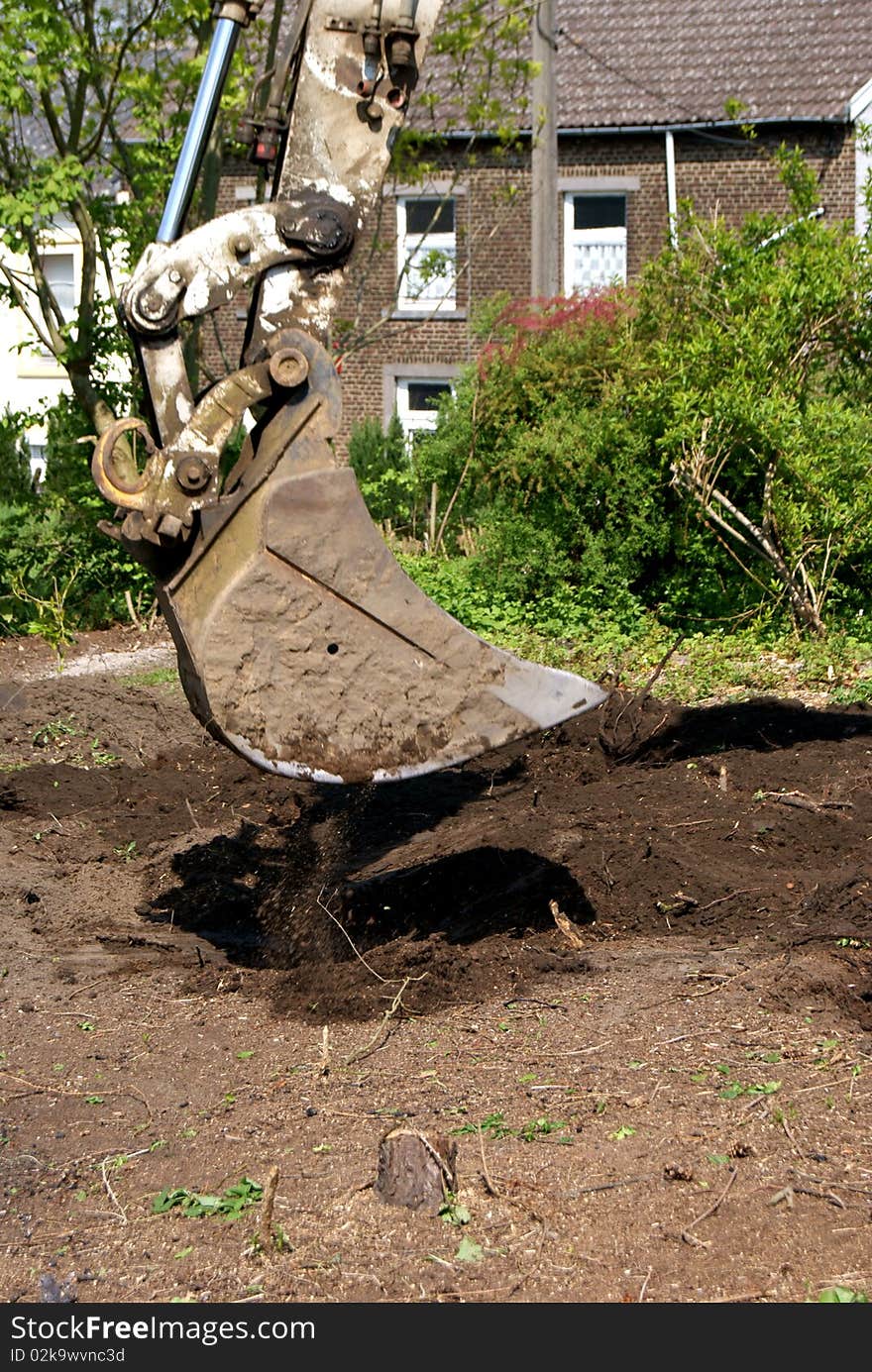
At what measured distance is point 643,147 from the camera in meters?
22.2

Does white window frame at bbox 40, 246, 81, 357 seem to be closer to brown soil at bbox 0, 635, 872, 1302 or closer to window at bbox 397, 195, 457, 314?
window at bbox 397, 195, 457, 314

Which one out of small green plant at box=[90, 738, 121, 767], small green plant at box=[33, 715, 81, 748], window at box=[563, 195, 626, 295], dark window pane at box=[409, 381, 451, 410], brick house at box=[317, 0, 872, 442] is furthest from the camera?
dark window pane at box=[409, 381, 451, 410]

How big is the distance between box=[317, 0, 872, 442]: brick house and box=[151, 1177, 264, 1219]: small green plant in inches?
745

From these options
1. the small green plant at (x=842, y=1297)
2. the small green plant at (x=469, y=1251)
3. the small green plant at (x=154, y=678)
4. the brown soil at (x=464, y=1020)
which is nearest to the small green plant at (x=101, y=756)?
the brown soil at (x=464, y=1020)

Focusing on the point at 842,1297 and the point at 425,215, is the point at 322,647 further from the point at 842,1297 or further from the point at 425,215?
the point at 425,215

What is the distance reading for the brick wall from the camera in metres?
21.3

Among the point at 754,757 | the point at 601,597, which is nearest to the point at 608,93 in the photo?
the point at 601,597

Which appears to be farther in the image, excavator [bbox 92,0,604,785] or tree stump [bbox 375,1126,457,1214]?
excavator [bbox 92,0,604,785]

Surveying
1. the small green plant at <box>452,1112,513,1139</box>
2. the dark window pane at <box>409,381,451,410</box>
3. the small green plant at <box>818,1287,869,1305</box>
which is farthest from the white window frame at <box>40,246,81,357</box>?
the small green plant at <box>818,1287,869,1305</box>

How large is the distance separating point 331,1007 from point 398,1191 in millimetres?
1320

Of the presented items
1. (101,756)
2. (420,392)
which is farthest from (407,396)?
(101,756)

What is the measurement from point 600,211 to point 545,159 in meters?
6.41

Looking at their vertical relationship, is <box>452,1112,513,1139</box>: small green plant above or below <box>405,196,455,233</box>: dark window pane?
below

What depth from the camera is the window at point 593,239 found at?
73.9ft
